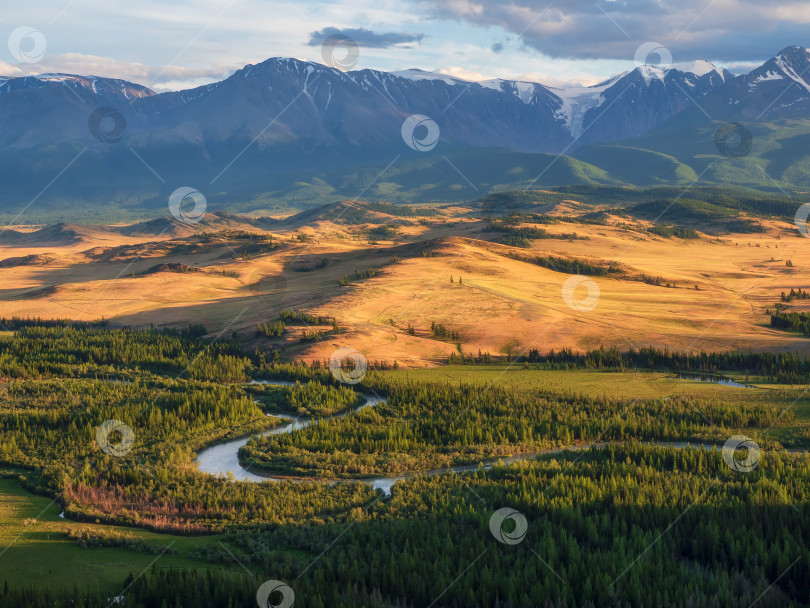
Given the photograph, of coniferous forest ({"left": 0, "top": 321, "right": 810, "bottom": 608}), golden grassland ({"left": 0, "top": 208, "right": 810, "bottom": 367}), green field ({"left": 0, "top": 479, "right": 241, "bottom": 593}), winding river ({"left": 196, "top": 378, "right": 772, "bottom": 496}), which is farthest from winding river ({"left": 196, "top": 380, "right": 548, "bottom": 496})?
golden grassland ({"left": 0, "top": 208, "right": 810, "bottom": 367})

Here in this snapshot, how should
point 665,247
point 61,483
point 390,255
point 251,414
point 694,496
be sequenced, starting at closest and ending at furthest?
point 694,496
point 61,483
point 251,414
point 390,255
point 665,247

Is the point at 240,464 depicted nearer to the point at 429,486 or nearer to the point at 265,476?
the point at 265,476

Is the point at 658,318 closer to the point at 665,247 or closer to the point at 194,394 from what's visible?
the point at 194,394

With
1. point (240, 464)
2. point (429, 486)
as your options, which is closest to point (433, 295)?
point (240, 464)

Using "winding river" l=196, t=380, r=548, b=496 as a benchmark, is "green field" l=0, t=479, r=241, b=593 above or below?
below

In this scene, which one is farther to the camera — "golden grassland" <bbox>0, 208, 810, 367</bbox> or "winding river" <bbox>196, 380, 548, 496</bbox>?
"golden grassland" <bbox>0, 208, 810, 367</bbox>

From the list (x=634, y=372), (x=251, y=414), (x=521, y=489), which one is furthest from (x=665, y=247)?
(x=521, y=489)

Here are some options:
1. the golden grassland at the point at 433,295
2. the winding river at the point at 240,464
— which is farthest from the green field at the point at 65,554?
the golden grassland at the point at 433,295

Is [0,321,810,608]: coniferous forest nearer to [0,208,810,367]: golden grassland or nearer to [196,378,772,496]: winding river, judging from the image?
[196,378,772,496]: winding river
